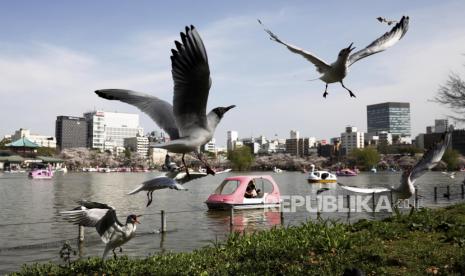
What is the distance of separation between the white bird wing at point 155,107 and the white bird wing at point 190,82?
0.42 meters

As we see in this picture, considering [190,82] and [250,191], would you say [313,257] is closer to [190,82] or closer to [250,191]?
[190,82]

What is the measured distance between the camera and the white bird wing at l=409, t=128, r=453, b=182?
993cm

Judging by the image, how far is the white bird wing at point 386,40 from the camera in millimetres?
5520

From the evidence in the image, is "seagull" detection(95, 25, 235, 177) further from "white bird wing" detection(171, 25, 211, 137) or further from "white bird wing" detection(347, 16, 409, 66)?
"white bird wing" detection(347, 16, 409, 66)

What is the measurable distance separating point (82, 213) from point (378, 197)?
25.3 m

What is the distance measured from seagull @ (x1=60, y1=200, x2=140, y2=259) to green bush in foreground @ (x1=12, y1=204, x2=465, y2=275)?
81 centimetres

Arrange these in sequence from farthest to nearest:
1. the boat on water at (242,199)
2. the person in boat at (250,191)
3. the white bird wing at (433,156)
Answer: the person in boat at (250,191), the boat on water at (242,199), the white bird wing at (433,156)

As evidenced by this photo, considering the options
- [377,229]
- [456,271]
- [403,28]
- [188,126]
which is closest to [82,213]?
[188,126]

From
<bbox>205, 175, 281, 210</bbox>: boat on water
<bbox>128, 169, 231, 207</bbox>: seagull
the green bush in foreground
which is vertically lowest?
<bbox>205, 175, 281, 210</bbox>: boat on water

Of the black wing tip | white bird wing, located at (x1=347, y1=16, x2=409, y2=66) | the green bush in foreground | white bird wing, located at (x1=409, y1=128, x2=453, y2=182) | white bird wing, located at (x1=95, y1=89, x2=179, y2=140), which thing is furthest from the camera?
white bird wing, located at (x1=409, y1=128, x2=453, y2=182)

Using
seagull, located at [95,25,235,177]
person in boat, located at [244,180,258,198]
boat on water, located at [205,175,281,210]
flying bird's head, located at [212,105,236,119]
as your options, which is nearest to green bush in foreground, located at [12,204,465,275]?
seagull, located at [95,25,235,177]

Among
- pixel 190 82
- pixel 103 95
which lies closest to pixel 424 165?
pixel 190 82

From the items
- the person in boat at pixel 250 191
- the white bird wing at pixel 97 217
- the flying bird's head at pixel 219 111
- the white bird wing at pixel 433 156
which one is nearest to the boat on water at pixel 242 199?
the person in boat at pixel 250 191

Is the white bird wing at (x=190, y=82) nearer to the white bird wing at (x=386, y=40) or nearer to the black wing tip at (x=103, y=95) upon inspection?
the black wing tip at (x=103, y=95)
